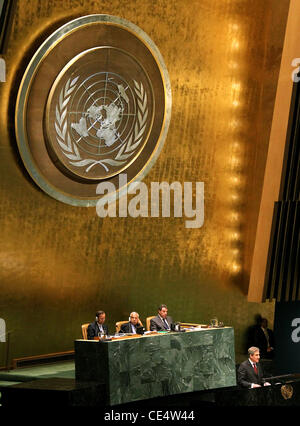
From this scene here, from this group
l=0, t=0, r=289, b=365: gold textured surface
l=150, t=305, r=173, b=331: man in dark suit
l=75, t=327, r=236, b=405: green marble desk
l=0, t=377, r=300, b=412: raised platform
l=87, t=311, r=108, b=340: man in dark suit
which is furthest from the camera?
l=150, t=305, r=173, b=331: man in dark suit

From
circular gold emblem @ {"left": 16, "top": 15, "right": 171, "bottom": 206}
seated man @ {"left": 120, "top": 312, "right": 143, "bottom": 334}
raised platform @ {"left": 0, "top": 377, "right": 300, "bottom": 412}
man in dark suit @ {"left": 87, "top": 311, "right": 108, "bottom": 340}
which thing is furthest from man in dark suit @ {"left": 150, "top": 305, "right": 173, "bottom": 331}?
circular gold emblem @ {"left": 16, "top": 15, "right": 171, "bottom": 206}

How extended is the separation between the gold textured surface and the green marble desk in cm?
163

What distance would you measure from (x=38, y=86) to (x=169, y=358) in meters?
3.45

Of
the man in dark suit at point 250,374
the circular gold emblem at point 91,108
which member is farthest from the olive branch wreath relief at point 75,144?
the man in dark suit at point 250,374

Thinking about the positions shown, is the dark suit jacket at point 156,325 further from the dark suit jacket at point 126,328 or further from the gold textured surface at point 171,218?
the gold textured surface at point 171,218

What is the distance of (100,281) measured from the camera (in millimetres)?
10453

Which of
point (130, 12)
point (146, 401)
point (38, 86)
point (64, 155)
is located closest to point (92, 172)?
point (64, 155)

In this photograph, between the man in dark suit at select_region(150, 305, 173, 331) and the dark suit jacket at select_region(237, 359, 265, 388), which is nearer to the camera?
the dark suit jacket at select_region(237, 359, 265, 388)

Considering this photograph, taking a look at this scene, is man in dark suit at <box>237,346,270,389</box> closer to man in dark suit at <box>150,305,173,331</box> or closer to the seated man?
man in dark suit at <box>150,305,173,331</box>

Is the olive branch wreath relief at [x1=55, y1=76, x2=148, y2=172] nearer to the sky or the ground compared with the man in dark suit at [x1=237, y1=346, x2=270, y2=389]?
nearer to the sky

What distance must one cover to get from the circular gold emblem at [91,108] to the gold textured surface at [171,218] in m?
0.16

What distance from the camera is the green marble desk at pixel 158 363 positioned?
26.7 feet

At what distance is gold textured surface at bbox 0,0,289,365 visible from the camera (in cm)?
940

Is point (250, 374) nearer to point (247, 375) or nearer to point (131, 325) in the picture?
point (247, 375)
